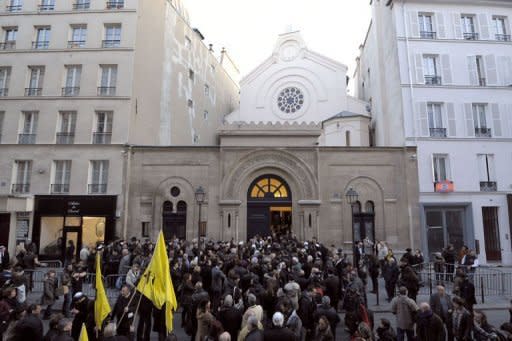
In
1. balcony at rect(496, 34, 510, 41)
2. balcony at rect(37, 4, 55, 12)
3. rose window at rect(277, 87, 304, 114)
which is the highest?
balcony at rect(37, 4, 55, 12)

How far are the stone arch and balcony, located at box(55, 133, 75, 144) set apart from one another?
263 inches

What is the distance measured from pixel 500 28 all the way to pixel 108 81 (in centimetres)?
2762

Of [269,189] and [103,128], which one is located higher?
[103,128]

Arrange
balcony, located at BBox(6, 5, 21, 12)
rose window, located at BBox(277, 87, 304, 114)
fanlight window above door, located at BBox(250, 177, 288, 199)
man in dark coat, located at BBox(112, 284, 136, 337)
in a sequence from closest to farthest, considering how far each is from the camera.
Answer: man in dark coat, located at BBox(112, 284, 136, 337) → fanlight window above door, located at BBox(250, 177, 288, 199) → balcony, located at BBox(6, 5, 21, 12) → rose window, located at BBox(277, 87, 304, 114)

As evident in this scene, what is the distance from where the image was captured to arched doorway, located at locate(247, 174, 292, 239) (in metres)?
24.0

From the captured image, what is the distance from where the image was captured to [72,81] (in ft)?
84.3

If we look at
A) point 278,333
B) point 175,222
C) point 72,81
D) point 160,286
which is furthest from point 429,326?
point 72,81

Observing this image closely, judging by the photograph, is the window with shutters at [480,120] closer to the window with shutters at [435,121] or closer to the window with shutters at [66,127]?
the window with shutters at [435,121]

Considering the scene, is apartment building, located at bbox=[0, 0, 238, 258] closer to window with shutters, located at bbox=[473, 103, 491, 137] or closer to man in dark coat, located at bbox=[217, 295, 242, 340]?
man in dark coat, located at bbox=[217, 295, 242, 340]

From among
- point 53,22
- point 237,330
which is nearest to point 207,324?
point 237,330

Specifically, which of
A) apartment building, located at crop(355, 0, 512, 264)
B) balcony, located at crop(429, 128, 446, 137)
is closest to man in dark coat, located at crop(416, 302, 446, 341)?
apartment building, located at crop(355, 0, 512, 264)

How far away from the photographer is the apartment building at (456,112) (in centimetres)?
2364

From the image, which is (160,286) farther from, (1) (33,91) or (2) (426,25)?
(2) (426,25)

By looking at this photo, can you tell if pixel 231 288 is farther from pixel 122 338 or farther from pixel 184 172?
pixel 184 172
